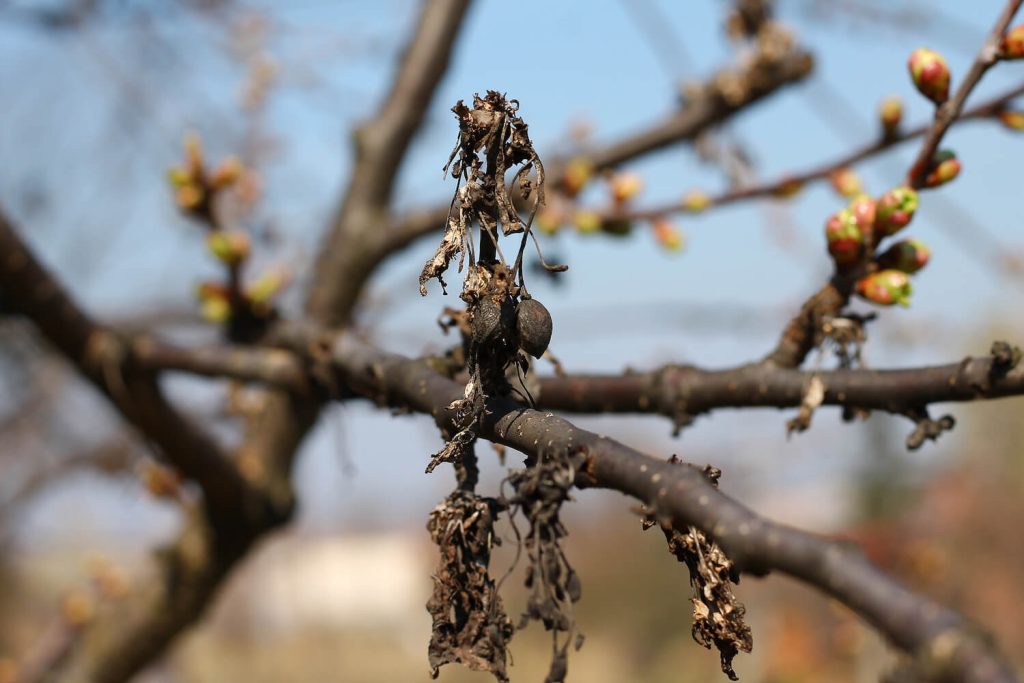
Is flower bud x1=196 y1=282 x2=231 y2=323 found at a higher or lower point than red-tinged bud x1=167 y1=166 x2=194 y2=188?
lower

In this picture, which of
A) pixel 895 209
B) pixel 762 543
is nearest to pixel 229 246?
pixel 895 209

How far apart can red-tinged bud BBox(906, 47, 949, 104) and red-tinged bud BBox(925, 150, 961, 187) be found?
90 mm

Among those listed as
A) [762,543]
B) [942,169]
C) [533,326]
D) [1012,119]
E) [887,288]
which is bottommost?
[762,543]

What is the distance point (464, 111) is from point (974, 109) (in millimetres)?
1393

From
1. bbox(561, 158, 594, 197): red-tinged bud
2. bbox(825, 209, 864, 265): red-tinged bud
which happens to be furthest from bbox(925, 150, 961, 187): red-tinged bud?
bbox(561, 158, 594, 197): red-tinged bud

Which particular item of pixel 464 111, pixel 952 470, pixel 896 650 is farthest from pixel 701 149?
pixel 952 470

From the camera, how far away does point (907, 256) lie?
140 centimetres

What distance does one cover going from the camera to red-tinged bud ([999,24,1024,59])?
4.28 ft

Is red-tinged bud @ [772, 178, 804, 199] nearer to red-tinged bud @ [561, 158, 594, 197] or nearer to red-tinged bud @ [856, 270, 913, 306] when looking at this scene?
red-tinged bud @ [561, 158, 594, 197]

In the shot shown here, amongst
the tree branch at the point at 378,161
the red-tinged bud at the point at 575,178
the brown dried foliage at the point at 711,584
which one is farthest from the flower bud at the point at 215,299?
the brown dried foliage at the point at 711,584

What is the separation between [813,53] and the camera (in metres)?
2.67

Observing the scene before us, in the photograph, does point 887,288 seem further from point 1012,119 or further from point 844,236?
point 1012,119

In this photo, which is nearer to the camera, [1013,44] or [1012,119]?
[1013,44]

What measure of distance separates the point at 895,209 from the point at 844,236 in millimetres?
79
